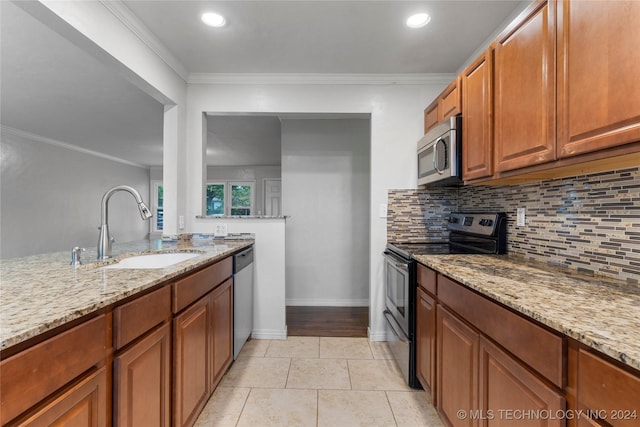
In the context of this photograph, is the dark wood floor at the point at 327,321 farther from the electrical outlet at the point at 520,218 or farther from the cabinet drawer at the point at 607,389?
the cabinet drawer at the point at 607,389

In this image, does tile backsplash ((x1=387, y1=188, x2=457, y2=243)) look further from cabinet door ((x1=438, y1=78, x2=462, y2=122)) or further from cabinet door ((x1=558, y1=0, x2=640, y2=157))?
cabinet door ((x1=558, y1=0, x2=640, y2=157))

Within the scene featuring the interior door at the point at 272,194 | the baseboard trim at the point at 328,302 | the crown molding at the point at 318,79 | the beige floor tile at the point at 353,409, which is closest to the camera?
the beige floor tile at the point at 353,409

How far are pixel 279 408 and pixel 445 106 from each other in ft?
7.59

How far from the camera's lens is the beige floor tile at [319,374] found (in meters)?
1.84

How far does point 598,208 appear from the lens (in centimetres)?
124

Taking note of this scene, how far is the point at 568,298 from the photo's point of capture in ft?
2.93

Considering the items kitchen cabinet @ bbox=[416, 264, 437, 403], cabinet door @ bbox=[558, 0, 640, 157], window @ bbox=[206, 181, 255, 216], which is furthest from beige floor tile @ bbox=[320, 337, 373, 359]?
window @ bbox=[206, 181, 255, 216]

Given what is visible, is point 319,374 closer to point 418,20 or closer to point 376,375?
point 376,375

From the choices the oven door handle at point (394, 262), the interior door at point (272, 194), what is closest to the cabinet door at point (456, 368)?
the oven door handle at point (394, 262)

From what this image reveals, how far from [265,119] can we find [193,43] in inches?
68.3

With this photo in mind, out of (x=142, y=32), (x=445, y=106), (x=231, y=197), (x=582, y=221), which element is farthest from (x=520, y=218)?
(x=231, y=197)

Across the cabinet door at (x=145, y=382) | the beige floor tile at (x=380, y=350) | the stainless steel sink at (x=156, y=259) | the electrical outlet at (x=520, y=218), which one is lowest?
the beige floor tile at (x=380, y=350)

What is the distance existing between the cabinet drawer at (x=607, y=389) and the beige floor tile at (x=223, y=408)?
157 cm

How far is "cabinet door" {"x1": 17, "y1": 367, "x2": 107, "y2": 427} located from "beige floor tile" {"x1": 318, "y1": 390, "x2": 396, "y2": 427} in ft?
3.61
